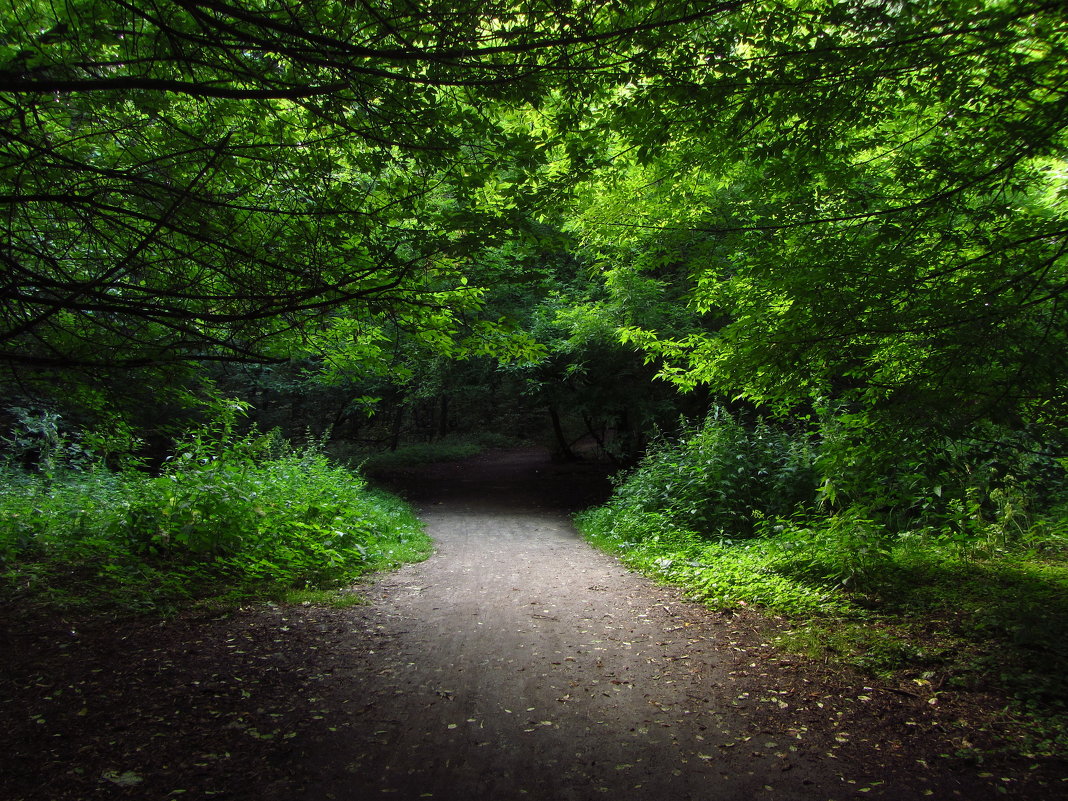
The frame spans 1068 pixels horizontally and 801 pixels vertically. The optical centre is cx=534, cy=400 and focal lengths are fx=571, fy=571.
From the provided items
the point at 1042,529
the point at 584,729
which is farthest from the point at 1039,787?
the point at 1042,529

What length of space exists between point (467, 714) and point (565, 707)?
655 mm

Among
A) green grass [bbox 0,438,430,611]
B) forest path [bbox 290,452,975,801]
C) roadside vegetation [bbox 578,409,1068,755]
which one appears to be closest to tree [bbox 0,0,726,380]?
green grass [bbox 0,438,430,611]

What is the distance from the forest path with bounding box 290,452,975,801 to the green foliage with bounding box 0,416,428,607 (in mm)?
1273

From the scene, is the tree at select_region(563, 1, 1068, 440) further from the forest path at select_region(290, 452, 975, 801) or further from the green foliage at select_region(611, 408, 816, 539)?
the green foliage at select_region(611, 408, 816, 539)

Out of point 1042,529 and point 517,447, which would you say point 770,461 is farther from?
point 517,447

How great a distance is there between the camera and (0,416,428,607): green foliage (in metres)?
5.59

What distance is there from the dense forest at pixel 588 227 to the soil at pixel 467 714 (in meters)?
0.63

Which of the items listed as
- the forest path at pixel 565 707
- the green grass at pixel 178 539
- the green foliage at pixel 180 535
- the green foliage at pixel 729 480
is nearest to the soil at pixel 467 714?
the forest path at pixel 565 707

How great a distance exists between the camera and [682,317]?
1079cm

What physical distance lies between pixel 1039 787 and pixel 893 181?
424 cm

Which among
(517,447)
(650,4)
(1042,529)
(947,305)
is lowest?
(517,447)

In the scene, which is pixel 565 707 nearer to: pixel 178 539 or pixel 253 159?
pixel 253 159

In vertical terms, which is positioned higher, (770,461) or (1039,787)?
(770,461)

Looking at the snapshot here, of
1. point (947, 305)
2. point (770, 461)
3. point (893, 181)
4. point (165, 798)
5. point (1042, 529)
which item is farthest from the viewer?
point (770, 461)
